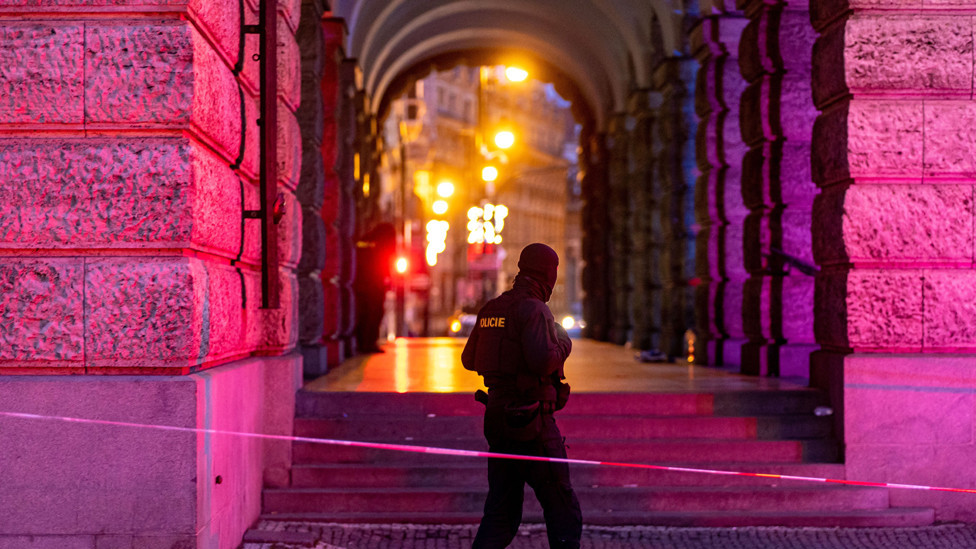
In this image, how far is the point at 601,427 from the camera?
25.2 feet

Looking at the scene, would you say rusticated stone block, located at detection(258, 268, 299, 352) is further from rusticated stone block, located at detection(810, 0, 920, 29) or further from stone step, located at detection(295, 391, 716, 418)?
rusticated stone block, located at detection(810, 0, 920, 29)

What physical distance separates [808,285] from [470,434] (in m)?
4.66

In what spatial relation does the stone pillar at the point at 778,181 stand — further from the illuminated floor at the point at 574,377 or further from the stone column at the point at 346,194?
the stone column at the point at 346,194

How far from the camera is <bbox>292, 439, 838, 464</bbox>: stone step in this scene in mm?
7402

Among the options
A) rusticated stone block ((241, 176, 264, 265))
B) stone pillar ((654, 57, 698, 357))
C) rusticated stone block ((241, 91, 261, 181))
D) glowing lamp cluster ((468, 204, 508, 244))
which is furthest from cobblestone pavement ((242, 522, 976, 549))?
glowing lamp cluster ((468, 204, 508, 244))

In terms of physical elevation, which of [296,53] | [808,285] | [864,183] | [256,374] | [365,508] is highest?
[296,53]

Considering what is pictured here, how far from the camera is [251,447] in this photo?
664cm

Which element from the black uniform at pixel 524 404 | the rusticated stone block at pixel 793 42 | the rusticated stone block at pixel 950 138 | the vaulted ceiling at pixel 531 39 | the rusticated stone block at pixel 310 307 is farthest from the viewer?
the vaulted ceiling at pixel 531 39

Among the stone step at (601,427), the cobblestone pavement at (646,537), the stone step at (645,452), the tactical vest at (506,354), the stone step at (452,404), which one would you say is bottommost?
the cobblestone pavement at (646,537)

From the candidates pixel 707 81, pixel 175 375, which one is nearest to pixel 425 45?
pixel 707 81

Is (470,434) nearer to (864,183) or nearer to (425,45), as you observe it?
(864,183)

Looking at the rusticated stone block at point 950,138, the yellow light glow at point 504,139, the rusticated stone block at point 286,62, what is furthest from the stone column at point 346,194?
the yellow light glow at point 504,139

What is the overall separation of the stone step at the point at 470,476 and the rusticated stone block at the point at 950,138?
2301mm

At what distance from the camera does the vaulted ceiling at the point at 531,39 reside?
594 inches
